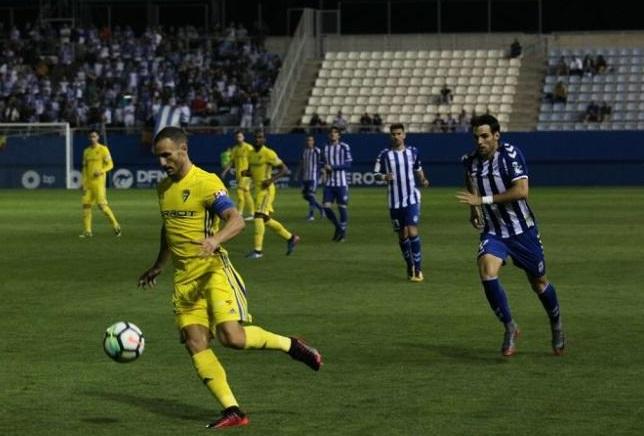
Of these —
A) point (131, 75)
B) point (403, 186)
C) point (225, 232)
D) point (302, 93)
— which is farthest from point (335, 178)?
point (131, 75)

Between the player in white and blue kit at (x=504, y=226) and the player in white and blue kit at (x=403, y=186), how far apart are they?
7.08 meters

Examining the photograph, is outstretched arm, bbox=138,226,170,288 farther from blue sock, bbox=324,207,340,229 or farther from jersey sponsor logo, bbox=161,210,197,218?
blue sock, bbox=324,207,340,229

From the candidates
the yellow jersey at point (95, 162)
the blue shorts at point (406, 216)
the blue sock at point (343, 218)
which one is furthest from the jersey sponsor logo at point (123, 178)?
the blue shorts at point (406, 216)

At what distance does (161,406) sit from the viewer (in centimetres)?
1030

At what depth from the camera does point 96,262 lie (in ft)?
75.4

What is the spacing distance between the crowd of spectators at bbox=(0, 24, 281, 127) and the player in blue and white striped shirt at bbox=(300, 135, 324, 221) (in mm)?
18758

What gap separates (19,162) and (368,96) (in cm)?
1452

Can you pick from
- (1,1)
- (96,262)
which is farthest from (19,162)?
(96,262)

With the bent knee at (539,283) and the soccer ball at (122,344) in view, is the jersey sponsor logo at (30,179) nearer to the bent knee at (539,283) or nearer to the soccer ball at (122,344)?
the bent knee at (539,283)

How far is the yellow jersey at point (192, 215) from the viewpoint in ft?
32.0

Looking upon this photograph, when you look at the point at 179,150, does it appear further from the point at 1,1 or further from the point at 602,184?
the point at 1,1

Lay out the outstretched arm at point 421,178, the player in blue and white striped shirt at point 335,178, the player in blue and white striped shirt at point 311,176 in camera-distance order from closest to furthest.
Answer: the outstretched arm at point 421,178, the player in blue and white striped shirt at point 335,178, the player in blue and white striped shirt at point 311,176

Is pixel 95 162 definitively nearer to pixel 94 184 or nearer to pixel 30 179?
pixel 94 184

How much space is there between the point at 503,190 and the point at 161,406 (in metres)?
Result: 3.92
